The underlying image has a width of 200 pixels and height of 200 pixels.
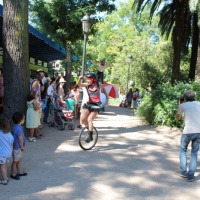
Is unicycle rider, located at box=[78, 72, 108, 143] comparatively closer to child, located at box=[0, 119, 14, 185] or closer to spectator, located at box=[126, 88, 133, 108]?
child, located at box=[0, 119, 14, 185]

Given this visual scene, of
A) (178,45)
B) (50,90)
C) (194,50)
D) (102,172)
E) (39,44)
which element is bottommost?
(102,172)

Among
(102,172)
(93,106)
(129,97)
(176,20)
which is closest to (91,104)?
(93,106)

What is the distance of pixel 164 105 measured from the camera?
33.6 ft

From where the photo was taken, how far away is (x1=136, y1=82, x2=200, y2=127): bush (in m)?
9.97

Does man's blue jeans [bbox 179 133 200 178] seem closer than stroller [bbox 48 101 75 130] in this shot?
Yes

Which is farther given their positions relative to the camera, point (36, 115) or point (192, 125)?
point (36, 115)

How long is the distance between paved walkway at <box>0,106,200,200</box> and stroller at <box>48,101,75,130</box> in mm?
828

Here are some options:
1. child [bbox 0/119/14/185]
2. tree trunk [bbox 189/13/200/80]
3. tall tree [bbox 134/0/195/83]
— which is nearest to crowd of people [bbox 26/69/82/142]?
child [bbox 0/119/14/185]

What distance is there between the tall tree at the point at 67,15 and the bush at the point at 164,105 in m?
5.69

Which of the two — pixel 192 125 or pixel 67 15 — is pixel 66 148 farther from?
pixel 67 15

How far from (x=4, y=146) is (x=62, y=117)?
4.80 meters

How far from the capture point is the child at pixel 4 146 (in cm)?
425

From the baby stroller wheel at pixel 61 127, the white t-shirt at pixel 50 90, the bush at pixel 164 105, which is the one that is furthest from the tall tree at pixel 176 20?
the baby stroller wheel at pixel 61 127

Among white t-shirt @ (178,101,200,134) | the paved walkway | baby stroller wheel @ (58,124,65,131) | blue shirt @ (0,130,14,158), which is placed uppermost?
white t-shirt @ (178,101,200,134)
